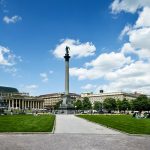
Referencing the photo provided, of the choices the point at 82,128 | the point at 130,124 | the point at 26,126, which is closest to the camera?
the point at 82,128

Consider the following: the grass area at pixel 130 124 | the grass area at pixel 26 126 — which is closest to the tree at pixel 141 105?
the grass area at pixel 130 124

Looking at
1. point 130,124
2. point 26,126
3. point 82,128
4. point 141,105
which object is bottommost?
point 82,128

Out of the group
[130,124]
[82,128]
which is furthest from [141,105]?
[82,128]

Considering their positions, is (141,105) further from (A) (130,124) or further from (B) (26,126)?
(B) (26,126)

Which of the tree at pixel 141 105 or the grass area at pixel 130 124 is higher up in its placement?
the tree at pixel 141 105

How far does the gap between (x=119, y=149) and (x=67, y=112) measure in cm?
9996

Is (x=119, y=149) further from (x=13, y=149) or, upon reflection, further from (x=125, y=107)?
(x=125, y=107)

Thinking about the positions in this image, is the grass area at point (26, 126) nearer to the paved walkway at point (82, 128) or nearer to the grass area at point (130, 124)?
the paved walkway at point (82, 128)

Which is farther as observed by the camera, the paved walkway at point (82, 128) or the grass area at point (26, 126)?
the grass area at point (26, 126)

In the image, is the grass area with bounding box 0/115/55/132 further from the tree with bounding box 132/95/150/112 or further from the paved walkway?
the tree with bounding box 132/95/150/112

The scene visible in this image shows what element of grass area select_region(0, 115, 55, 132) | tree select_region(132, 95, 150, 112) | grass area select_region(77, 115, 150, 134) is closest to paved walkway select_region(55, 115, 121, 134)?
grass area select_region(0, 115, 55, 132)

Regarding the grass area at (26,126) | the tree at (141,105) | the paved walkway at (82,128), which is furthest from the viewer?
the tree at (141,105)

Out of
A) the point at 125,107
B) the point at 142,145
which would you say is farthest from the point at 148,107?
the point at 142,145

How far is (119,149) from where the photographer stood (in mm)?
20141
